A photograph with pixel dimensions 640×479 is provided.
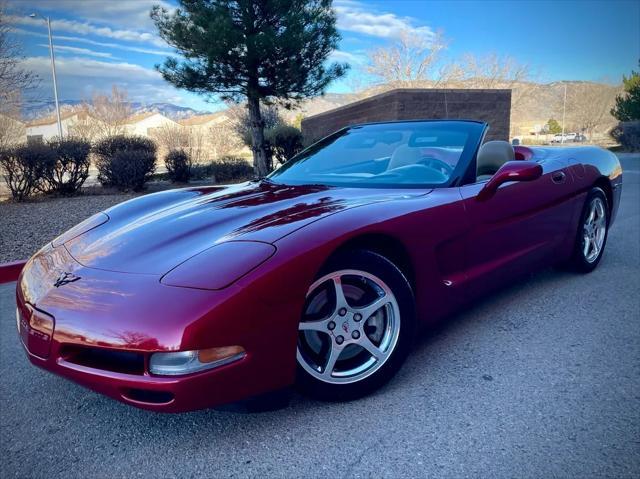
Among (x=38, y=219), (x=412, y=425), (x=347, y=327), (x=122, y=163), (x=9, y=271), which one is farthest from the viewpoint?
(x=122, y=163)

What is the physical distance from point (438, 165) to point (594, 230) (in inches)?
72.5

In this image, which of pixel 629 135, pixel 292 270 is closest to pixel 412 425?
pixel 292 270

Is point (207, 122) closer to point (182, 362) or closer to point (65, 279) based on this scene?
point (65, 279)

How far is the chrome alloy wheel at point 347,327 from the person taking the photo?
1938mm

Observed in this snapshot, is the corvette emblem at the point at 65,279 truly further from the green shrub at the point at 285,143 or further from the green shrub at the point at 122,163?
the green shrub at the point at 285,143

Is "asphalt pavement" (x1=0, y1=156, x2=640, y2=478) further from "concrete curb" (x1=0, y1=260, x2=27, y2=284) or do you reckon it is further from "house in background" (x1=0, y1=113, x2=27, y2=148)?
"house in background" (x1=0, y1=113, x2=27, y2=148)

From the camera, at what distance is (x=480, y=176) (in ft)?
9.48

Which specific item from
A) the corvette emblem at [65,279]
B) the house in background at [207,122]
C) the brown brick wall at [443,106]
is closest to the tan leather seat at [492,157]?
the corvette emblem at [65,279]

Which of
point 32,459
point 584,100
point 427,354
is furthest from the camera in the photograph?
point 584,100

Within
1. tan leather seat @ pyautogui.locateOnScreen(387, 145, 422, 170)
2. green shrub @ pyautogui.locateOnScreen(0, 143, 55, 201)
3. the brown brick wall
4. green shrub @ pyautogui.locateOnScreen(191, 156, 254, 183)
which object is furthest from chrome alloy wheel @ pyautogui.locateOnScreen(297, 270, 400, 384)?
green shrub @ pyautogui.locateOnScreen(191, 156, 254, 183)

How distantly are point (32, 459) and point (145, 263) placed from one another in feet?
2.72

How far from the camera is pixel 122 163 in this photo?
10102 mm

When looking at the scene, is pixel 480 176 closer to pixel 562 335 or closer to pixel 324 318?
pixel 562 335

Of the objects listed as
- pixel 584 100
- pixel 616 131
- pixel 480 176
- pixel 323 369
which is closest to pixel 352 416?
pixel 323 369
